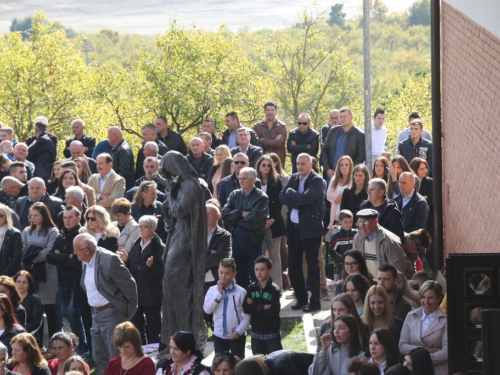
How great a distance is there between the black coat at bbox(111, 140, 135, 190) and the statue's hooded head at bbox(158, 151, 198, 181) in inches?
260

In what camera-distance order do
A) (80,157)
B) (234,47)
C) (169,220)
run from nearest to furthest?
(169,220) < (80,157) < (234,47)

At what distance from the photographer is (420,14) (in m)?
101

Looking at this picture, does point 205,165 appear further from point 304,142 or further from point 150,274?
point 150,274

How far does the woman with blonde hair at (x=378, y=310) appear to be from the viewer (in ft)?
33.4

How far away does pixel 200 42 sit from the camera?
3188 cm

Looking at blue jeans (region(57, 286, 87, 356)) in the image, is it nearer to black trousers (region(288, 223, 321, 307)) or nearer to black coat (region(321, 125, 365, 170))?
black trousers (region(288, 223, 321, 307))

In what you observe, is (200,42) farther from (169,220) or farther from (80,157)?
(169,220)

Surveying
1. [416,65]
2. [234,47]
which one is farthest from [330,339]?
[416,65]

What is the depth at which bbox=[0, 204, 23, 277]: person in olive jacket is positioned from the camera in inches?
534

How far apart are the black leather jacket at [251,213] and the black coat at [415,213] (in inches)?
80.3

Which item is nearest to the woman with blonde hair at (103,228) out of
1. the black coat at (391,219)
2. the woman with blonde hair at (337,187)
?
the black coat at (391,219)

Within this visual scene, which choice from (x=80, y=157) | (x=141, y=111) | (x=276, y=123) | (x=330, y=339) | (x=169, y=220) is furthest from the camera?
(x=141, y=111)

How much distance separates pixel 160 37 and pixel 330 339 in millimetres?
23459

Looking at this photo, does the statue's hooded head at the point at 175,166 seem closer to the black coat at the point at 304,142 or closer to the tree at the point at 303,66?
the black coat at the point at 304,142
